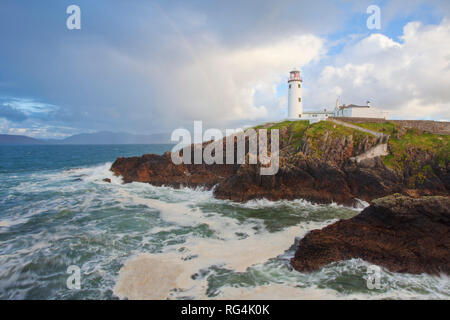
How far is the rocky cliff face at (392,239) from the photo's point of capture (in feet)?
34.9

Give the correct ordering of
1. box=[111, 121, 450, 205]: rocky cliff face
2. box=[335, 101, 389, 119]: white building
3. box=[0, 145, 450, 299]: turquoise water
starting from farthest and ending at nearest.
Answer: box=[335, 101, 389, 119]: white building, box=[111, 121, 450, 205]: rocky cliff face, box=[0, 145, 450, 299]: turquoise water

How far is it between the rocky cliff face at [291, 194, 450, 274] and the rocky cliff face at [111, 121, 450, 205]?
34.7 ft

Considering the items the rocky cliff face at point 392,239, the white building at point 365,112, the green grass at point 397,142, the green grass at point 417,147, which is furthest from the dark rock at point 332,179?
the white building at point 365,112

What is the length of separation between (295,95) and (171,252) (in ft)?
142

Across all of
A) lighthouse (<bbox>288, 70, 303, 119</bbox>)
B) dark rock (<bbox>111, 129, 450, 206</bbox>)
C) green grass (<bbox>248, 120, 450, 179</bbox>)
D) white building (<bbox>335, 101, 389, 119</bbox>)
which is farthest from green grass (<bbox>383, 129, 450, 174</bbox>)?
lighthouse (<bbox>288, 70, 303, 119</bbox>)

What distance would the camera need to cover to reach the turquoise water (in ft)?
31.6

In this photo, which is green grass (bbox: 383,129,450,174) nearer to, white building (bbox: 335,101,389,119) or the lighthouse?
white building (bbox: 335,101,389,119)

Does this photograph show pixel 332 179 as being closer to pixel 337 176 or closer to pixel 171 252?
pixel 337 176


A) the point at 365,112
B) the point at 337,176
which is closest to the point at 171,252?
the point at 337,176

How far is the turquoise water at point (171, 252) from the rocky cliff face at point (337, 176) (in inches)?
69.8

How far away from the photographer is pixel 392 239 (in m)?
11.4

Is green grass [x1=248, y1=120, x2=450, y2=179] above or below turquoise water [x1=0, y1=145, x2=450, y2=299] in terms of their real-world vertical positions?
above

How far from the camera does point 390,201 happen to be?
40.3ft
